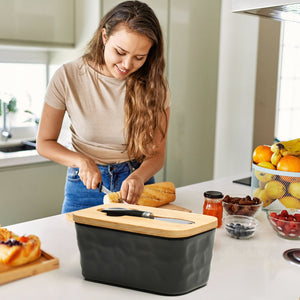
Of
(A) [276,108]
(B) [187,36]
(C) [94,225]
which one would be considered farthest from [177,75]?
(C) [94,225]

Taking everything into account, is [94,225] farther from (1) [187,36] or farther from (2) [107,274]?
(1) [187,36]

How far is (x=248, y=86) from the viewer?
136 inches

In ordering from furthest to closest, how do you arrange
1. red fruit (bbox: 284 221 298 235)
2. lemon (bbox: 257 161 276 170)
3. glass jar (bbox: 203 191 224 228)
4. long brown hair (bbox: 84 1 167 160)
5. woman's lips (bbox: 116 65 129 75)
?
long brown hair (bbox: 84 1 167 160)
woman's lips (bbox: 116 65 129 75)
lemon (bbox: 257 161 276 170)
glass jar (bbox: 203 191 224 228)
red fruit (bbox: 284 221 298 235)

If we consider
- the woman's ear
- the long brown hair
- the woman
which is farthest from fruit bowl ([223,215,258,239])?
the woman's ear

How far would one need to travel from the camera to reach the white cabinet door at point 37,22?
269cm

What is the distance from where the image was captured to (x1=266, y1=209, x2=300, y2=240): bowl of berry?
1335 mm

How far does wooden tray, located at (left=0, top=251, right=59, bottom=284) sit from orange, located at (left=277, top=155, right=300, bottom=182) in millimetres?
811

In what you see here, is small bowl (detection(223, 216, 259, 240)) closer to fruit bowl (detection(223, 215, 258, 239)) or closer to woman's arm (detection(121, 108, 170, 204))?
→ fruit bowl (detection(223, 215, 258, 239))

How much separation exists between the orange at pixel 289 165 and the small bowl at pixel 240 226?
8.7 inches

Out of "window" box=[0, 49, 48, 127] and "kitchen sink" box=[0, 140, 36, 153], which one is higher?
"window" box=[0, 49, 48, 127]

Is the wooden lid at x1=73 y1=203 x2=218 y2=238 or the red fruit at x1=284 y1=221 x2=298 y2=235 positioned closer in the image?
the wooden lid at x1=73 y1=203 x2=218 y2=238

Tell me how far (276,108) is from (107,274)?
2.70m

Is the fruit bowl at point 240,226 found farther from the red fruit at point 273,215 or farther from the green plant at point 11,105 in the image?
the green plant at point 11,105

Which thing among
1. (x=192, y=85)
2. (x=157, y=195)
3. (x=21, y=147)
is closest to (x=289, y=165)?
(x=157, y=195)
